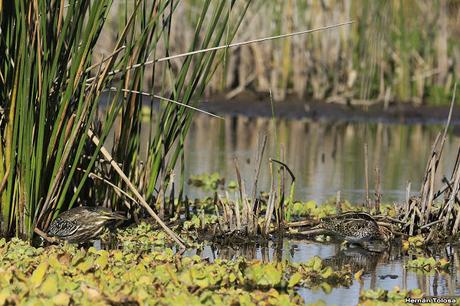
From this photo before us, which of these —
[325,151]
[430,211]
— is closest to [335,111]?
[325,151]

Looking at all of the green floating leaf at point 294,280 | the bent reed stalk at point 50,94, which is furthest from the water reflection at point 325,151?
the green floating leaf at point 294,280

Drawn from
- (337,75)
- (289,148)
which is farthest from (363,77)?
(289,148)

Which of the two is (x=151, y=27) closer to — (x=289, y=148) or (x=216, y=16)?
(x=216, y=16)

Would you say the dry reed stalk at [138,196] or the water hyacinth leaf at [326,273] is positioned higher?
the dry reed stalk at [138,196]

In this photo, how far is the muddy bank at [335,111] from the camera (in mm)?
16422

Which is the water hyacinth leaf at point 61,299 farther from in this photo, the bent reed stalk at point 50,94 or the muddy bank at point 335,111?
the muddy bank at point 335,111

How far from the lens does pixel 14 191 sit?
6.84 metres

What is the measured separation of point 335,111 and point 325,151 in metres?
3.34

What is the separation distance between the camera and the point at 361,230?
7.23 m

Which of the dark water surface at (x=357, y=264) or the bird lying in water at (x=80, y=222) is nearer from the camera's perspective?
the dark water surface at (x=357, y=264)

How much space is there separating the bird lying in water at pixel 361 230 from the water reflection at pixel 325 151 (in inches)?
59.1

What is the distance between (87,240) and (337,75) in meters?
10.0

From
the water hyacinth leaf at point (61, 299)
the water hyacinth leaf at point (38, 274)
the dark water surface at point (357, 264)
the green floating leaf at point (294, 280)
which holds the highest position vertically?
the water hyacinth leaf at point (38, 274)

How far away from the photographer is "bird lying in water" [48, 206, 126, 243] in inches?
274
